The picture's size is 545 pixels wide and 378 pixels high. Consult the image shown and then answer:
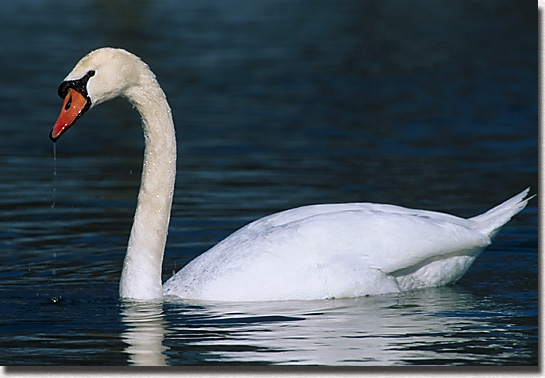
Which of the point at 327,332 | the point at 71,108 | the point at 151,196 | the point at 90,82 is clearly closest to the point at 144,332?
the point at 327,332

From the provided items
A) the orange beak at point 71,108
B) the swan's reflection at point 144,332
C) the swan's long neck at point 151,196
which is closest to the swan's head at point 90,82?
the orange beak at point 71,108

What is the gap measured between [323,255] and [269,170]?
515 cm

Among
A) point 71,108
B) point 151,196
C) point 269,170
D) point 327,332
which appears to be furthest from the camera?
point 269,170

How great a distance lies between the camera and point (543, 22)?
6.75 metres

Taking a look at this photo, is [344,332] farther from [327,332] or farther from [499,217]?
[499,217]

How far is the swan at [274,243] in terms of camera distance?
762 cm

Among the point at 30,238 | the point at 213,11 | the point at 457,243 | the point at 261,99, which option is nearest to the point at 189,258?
the point at 30,238

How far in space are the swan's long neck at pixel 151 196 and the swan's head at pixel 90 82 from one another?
22 cm

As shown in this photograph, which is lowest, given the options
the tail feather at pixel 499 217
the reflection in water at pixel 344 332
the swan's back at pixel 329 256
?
the reflection in water at pixel 344 332

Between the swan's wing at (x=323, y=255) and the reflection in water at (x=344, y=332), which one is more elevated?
the swan's wing at (x=323, y=255)

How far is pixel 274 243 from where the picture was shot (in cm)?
777

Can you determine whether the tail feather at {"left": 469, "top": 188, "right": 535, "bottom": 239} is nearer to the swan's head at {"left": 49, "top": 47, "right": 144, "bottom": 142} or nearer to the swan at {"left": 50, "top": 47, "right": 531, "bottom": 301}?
the swan at {"left": 50, "top": 47, "right": 531, "bottom": 301}

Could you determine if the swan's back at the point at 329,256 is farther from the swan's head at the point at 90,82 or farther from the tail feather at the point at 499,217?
the swan's head at the point at 90,82

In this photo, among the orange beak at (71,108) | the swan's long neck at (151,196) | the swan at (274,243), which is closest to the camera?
the orange beak at (71,108)
